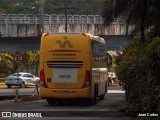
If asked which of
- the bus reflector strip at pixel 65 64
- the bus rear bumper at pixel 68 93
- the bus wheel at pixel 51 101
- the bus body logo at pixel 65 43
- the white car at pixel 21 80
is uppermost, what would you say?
the bus body logo at pixel 65 43

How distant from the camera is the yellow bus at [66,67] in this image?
880 inches

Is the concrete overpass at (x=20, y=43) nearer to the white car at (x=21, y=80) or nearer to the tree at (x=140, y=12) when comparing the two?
the white car at (x=21, y=80)

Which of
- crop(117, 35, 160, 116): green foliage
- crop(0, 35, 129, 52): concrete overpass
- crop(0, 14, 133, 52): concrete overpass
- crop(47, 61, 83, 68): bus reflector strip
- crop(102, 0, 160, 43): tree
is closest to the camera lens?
crop(117, 35, 160, 116): green foliage

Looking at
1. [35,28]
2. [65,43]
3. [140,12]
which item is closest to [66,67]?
[65,43]

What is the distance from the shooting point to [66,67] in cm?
2252

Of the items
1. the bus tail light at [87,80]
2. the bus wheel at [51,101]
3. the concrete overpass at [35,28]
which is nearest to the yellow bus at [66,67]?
the bus tail light at [87,80]

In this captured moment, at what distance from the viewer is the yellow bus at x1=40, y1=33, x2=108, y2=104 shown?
73.4 feet

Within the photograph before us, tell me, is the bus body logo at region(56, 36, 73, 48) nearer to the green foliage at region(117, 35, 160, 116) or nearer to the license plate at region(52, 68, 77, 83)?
the license plate at region(52, 68, 77, 83)

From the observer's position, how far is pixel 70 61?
73.7 ft

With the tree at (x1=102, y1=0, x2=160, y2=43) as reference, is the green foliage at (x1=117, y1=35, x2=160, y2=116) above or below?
below

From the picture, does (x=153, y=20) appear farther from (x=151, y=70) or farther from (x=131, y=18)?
(x=151, y=70)

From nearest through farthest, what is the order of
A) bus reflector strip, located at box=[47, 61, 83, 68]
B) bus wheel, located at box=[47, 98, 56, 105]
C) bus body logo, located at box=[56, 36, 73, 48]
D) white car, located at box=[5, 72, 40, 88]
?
1. bus reflector strip, located at box=[47, 61, 83, 68]
2. bus body logo, located at box=[56, 36, 73, 48]
3. bus wheel, located at box=[47, 98, 56, 105]
4. white car, located at box=[5, 72, 40, 88]

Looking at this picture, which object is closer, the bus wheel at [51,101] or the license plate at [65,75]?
the license plate at [65,75]

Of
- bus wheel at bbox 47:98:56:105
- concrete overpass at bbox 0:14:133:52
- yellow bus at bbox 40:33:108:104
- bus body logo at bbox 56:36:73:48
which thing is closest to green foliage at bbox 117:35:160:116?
yellow bus at bbox 40:33:108:104
